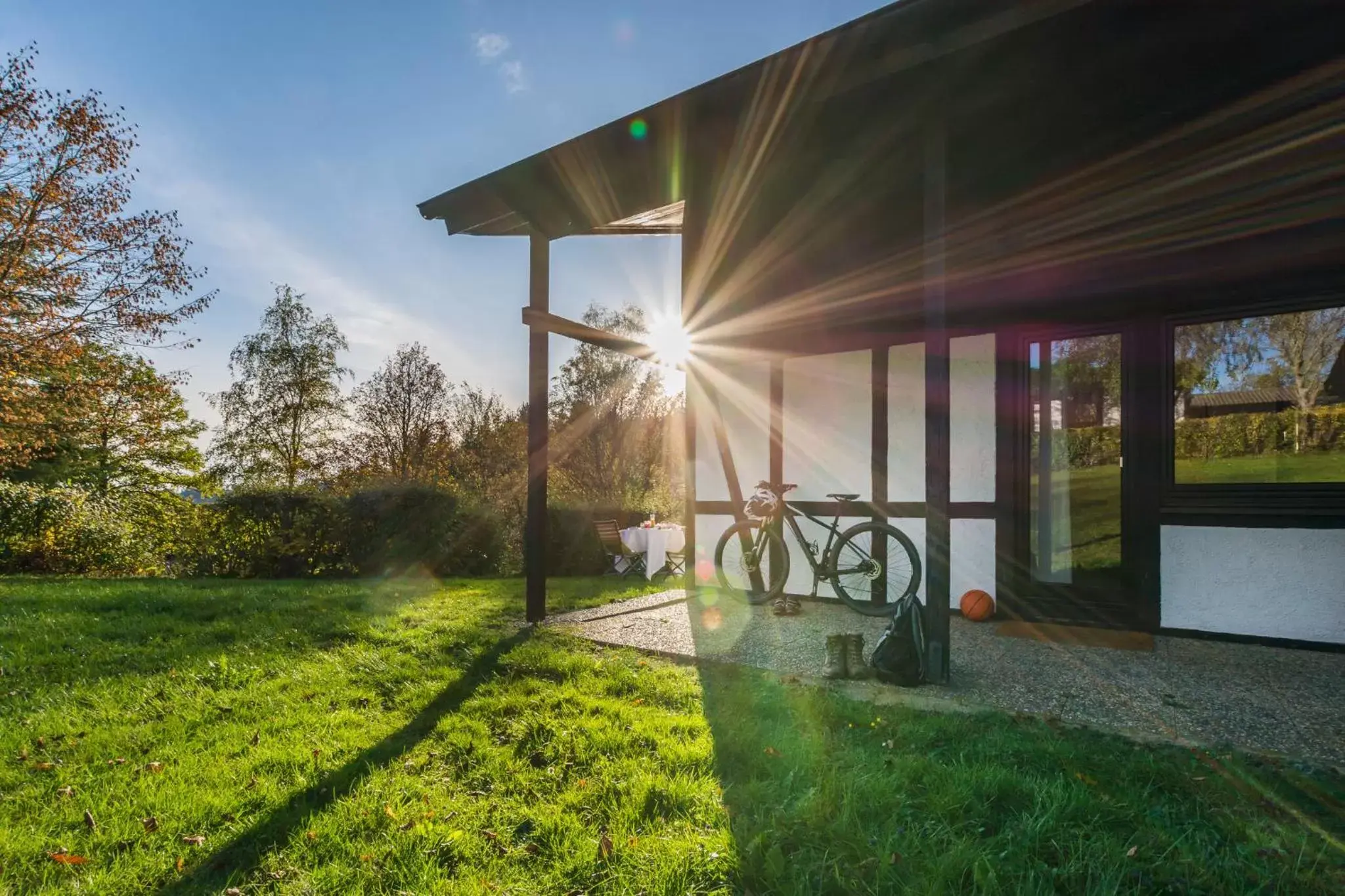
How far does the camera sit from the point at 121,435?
14.7 meters

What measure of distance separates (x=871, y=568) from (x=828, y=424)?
4.71ft

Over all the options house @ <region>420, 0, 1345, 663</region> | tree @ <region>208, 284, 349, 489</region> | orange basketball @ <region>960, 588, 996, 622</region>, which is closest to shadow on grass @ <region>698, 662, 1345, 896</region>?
house @ <region>420, 0, 1345, 663</region>

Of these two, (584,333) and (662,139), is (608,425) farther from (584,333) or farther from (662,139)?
(662,139)

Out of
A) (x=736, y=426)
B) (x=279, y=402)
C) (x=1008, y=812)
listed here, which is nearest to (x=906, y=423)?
(x=736, y=426)

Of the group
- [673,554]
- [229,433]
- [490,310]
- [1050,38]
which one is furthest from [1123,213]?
[229,433]

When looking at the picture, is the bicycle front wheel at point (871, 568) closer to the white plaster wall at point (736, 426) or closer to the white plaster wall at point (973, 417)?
the white plaster wall at point (973, 417)

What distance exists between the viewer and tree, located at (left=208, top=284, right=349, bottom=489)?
17.9 metres

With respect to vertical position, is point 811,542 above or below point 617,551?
above

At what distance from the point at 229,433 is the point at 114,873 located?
19.6 metres

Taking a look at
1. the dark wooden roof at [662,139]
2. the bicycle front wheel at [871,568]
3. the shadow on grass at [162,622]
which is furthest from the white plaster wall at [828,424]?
the shadow on grass at [162,622]

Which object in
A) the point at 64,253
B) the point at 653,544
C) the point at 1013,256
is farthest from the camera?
the point at 64,253

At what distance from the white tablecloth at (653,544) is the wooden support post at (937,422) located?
480 cm

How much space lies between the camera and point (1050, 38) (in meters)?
3.19

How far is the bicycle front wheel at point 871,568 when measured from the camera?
5.30 m
